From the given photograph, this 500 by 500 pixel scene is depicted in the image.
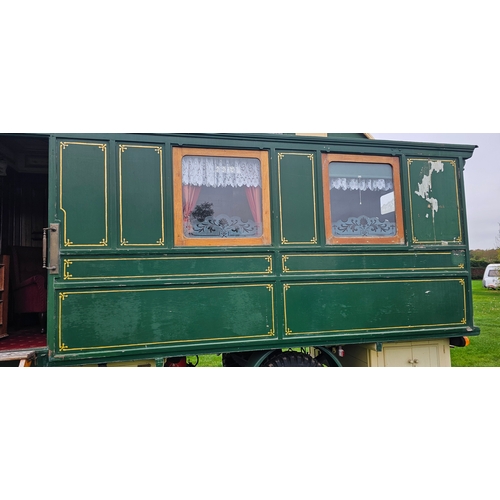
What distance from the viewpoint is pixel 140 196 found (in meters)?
3.20

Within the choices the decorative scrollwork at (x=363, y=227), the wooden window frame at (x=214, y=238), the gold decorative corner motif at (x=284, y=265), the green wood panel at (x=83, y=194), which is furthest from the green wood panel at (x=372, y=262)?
the green wood panel at (x=83, y=194)

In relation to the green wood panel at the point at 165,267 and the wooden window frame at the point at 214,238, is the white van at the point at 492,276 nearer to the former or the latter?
the wooden window frame at the point at 214,238

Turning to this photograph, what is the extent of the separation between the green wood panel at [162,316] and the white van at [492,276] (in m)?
8.38

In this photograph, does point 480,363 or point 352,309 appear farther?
point 480,363

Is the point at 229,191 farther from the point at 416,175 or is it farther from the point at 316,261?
the point at 416,175

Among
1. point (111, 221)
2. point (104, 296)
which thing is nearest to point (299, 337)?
point (104, 296)

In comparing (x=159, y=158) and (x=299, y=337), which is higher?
(x=159, y=158)

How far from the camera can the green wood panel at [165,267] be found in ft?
9.93

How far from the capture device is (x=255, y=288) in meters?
3.30

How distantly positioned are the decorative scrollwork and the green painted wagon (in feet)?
0.04

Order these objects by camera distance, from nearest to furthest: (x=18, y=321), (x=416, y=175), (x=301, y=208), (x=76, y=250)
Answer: (x=76, y=250) → (x=301, y=208) → (x=416, y=175) → (x=18, y=321)

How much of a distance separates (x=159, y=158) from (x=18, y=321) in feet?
10.8

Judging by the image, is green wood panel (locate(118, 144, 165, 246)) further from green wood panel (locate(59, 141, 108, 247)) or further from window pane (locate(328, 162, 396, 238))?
window pane (locate(328, 162, 396, 238))
